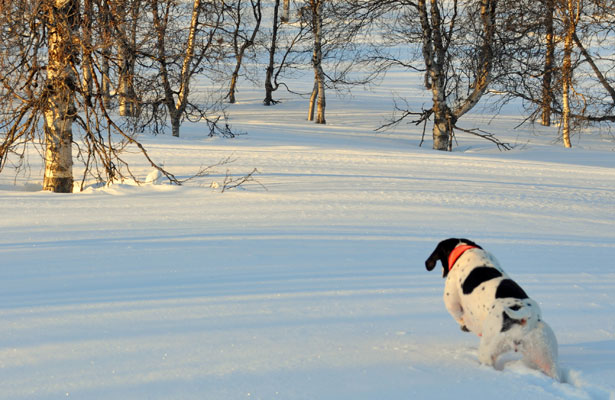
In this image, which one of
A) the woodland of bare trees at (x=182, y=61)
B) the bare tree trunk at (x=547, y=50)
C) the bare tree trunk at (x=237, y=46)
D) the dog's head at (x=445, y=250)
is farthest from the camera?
the bare tree trunk at (x=237, y=46)

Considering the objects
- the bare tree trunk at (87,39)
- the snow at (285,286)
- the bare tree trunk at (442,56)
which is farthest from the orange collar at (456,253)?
the bare tree trunk at (442,56)

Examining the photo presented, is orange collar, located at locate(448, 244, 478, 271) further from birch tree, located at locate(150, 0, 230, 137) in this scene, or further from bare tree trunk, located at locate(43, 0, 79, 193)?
birch tree, located at locate(150, 0, 230, 137)

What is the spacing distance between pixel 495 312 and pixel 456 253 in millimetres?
580

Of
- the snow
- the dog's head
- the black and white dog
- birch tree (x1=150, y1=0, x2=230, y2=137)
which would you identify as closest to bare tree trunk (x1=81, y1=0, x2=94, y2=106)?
the snow

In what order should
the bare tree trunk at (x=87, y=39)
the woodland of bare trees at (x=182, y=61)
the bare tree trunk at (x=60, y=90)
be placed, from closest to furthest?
the bare tree trunk at (x=87, y=39), the bare tree trunk at (x=60, y=90), the woodland of bare trees at (x=182, y=61)

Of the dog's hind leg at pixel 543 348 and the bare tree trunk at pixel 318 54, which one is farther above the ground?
the bare tree trunk at pixel 318 54

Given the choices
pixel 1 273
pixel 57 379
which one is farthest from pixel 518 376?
pixel 1 273

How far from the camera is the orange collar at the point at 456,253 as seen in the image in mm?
3584

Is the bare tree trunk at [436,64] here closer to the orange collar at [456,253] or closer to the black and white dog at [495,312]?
the orange collar at [456,253]

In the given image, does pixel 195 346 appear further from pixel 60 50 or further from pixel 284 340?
pixel 60 50

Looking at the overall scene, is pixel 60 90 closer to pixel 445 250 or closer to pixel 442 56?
pixel 445 250

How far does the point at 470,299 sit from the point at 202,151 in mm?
9408

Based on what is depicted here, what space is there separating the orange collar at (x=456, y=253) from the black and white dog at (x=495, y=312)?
1 centimetres

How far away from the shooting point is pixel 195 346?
3.27 meters
